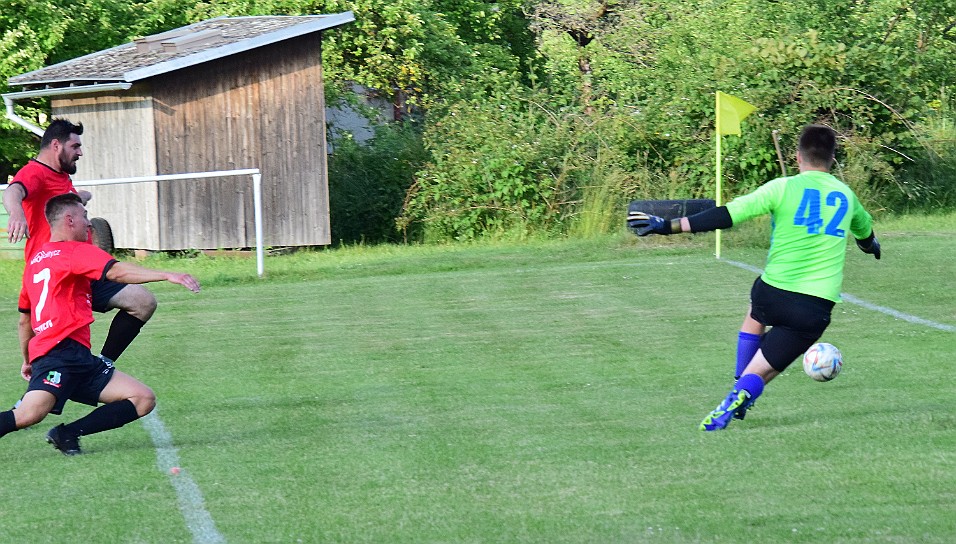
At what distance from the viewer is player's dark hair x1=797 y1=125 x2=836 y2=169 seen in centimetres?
677

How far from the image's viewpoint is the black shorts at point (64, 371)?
6.49 metres

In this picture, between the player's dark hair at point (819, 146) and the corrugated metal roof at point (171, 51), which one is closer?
the player's dark hair at point (819, 146)

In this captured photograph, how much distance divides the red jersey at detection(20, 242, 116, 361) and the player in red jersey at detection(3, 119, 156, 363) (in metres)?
1.19

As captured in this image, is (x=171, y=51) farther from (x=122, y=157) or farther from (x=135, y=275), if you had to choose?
(x=135, y=275)

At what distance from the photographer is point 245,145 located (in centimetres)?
2120

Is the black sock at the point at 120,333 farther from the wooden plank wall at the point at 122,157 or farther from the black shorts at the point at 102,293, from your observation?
the wooden plank wall at the point at 122,157

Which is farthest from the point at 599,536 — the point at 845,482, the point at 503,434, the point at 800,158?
the point at 800,158

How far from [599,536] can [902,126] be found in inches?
783

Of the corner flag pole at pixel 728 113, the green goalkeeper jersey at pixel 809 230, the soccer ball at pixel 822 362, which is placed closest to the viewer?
the green goalkeeper jersey at pixel 809 230

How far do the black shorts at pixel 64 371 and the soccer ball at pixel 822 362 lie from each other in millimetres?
4140

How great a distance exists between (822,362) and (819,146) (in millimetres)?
1439

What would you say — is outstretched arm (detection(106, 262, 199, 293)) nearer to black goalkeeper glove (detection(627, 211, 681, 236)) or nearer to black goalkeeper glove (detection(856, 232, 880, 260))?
black goalkeeper glove (detection(627, 211, 681, 236))

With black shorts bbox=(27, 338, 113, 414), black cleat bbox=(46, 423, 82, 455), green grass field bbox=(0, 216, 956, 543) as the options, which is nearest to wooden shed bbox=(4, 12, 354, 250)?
green grass field bbox=(0, 216, 956, 543)

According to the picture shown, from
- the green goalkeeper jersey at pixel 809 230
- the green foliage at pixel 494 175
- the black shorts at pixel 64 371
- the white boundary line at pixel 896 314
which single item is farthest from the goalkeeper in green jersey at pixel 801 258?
the green foliage at pixel 494 175
